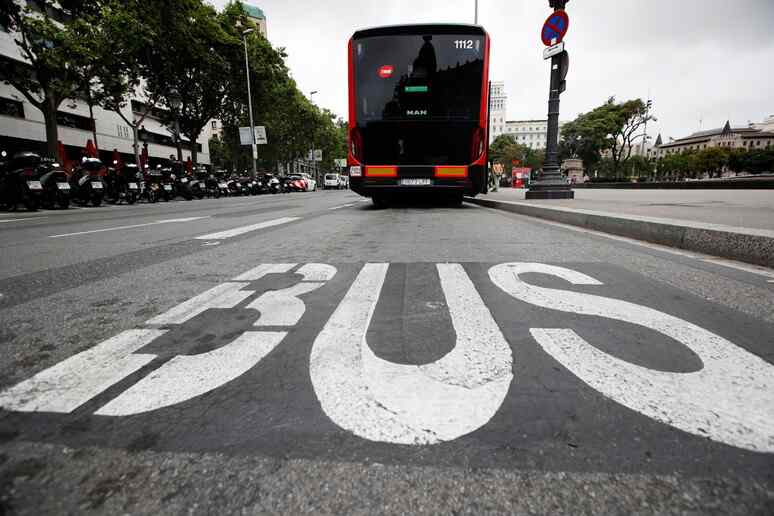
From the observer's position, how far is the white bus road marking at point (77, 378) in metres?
1.03

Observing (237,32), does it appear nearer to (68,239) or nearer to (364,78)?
(364,78)

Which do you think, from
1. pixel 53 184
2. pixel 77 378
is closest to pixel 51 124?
pixel 53 184

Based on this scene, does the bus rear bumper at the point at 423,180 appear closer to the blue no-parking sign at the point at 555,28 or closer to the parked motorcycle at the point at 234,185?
the blue no-parking sign at the point at 555,28

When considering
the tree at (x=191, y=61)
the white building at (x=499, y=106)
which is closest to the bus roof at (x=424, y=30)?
the tree at (x=191, y=61)

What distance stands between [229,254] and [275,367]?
2390 mm

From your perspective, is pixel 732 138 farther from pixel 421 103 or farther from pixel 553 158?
pixel 421 103

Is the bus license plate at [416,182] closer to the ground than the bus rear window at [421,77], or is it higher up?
closer to the ground

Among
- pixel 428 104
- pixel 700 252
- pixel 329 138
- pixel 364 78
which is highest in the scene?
pixel 329 138

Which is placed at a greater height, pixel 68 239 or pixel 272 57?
pixel 272 57

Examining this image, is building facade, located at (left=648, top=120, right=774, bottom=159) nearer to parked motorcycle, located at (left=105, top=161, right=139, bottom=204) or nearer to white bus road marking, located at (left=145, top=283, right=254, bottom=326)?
parked motorcycle, located at (left=105, top=161, right=139, bottom=204)

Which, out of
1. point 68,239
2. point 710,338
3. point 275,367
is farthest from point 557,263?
point 68,239

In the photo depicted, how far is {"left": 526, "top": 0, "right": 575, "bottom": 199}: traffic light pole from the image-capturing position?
884cm

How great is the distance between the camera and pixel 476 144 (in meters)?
8.28

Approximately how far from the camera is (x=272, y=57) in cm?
2755
